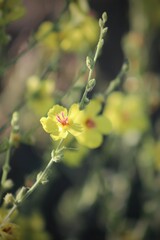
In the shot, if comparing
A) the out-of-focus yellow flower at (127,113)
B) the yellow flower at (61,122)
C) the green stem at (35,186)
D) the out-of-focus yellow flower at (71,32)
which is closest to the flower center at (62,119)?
the yellow flower at (61,122)

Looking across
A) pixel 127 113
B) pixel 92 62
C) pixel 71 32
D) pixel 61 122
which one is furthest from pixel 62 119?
pixel 127 113

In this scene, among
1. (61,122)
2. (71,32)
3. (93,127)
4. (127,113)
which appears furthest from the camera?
(127,113)

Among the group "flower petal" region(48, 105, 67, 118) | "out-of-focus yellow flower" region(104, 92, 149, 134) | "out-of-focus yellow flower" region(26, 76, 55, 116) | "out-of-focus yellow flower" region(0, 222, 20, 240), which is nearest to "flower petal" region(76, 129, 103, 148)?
"flower petal" region(48, 105, 67, 118)

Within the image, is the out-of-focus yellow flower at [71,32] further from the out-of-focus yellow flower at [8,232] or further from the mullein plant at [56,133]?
the out-of-focus yellow flower at [8,232]

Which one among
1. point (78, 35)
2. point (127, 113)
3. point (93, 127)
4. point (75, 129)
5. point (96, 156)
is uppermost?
point (78, 35)

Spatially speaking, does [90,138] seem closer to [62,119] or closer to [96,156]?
[62,119]

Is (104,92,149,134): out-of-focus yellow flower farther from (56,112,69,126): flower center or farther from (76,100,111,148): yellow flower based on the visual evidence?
(56,112,69,126): flower center

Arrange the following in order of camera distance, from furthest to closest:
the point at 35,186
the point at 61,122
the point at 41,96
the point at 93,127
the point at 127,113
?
the point at 127,113, the point at 41,96, the point at 93,127, the point at 61,122, the point at 35,186
